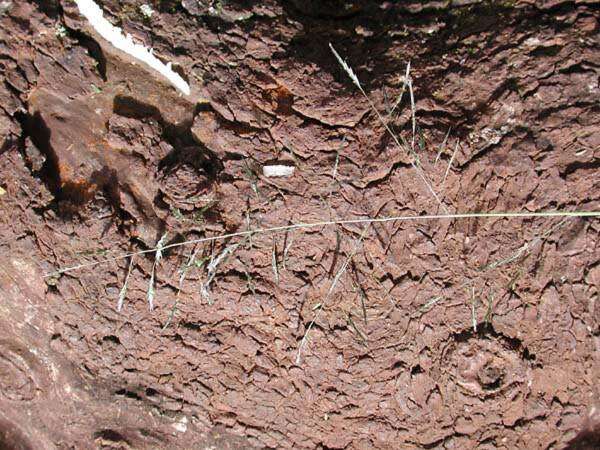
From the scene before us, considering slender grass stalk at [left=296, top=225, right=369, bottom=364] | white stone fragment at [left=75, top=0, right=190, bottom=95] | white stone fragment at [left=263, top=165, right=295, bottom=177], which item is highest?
white stone fragment at [left=75, top=0, right=190, bottom=95]

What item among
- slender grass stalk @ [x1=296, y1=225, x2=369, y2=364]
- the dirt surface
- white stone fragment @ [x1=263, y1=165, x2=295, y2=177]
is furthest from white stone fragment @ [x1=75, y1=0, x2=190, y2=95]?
slender grass stalk @ [x1=296, y1=225, x2=369, y2=364]

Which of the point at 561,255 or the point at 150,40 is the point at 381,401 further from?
the point at 150,40

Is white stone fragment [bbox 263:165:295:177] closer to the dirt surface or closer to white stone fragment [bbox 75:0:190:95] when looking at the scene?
the dirt surface

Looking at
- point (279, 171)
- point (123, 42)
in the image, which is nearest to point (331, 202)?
point (279, 171)

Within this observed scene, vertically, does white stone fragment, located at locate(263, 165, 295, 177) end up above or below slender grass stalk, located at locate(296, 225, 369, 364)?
above

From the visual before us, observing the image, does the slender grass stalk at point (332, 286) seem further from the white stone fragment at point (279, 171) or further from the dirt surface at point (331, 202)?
the white stone fragment at point (279, 171)

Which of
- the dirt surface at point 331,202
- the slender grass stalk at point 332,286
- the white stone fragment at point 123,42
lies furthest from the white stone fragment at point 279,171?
the white stone fragment at point 123,42

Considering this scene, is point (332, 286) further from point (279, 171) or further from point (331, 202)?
point (279, 171)
